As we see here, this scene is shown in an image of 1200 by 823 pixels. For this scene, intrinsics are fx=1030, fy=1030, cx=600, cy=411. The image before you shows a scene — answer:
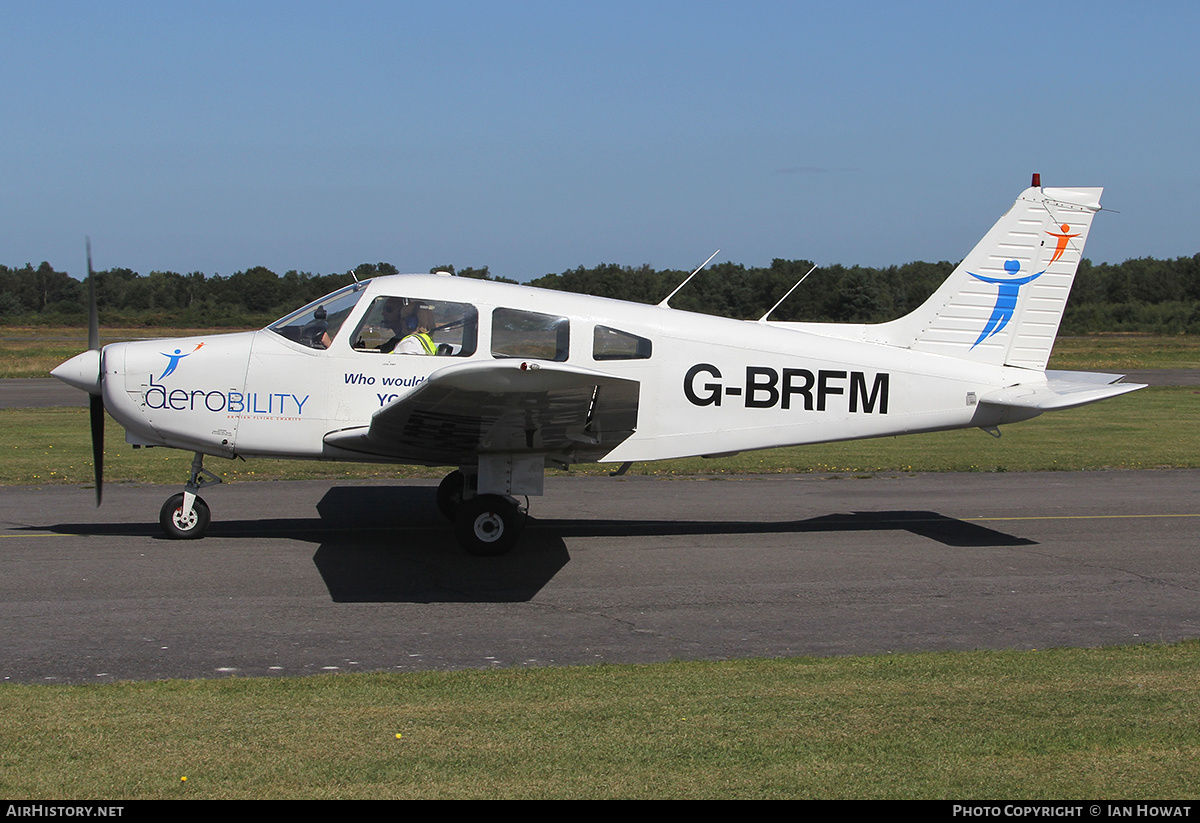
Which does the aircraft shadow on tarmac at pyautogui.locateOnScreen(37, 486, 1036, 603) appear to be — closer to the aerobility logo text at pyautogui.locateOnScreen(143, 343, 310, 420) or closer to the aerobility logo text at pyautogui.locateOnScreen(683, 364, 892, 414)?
the aerobility logo text at pyautogui.locateOnScreen(143, 343, 310, 420)

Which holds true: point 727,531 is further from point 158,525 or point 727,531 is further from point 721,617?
point 158,525

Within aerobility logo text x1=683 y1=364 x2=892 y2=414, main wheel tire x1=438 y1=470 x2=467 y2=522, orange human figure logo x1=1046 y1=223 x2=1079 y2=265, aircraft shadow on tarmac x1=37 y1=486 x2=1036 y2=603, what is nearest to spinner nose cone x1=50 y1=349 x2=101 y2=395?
aircraft shadow on tarmac x1=37 y1=486 x2=1036 y2=603

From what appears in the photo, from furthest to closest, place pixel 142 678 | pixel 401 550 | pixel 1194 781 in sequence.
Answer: pixel 401 550 → pixel 142 678 → pixel 1194 781

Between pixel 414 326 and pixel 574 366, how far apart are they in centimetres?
155

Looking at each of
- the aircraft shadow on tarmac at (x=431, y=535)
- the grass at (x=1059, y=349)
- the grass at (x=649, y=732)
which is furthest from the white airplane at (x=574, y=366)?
the grass at (x=1059, y=349)

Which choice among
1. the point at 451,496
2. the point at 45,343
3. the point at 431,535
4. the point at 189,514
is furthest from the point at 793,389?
the point at 45,343

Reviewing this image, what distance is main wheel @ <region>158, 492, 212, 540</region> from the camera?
991 centimetres

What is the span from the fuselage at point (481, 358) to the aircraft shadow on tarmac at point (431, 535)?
105 cm

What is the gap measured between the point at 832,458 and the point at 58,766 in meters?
13.8

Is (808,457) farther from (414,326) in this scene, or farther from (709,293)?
(709,293)

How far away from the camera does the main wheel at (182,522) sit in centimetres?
991

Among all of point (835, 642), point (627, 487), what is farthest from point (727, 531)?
point (835, 642)
